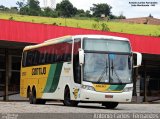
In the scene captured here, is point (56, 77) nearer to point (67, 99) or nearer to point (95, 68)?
point (67, 99)

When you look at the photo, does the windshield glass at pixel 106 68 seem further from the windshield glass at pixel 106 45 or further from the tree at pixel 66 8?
the tree at pixel 66 8

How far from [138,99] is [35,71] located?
18504 millimetres

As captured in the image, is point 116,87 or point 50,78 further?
point 50,78

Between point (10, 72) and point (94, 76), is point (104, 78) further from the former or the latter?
point (10, 72)

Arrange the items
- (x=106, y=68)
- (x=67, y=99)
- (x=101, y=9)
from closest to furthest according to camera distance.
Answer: (x=106, y=68)
(x=67, y=99)
(x=101, y=9)

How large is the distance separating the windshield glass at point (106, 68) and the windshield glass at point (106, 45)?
0.99 ft

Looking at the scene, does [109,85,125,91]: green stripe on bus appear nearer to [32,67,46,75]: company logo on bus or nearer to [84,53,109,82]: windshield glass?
[84,53,109,82]: windshield glass

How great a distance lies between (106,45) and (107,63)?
3.05 ft

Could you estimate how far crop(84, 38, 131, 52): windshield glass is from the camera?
906 inches

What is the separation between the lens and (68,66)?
77.3 feet

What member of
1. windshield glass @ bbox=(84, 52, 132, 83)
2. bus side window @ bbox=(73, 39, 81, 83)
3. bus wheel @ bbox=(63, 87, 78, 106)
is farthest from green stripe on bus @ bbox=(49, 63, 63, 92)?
windshield glass @ bbox=(84, 52, 132, 83)

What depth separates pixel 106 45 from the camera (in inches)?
919

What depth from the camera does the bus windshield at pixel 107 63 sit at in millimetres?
22625

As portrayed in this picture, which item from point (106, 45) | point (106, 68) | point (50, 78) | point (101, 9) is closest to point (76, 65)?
point (106, 68)
